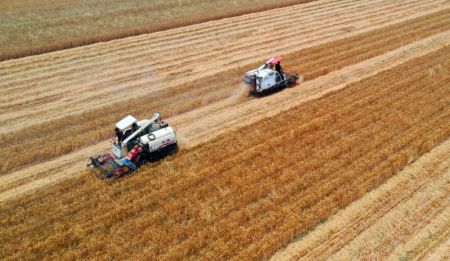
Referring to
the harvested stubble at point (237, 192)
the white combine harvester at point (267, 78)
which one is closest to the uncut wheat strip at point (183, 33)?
the white combine harvester at point (267, 78)

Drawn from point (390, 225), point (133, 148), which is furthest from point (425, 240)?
point (133, 148)

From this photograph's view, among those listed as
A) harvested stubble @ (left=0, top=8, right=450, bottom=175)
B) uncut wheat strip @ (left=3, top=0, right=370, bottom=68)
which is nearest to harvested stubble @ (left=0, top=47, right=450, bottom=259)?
harvested stubble @ (left=0, top=8, right=450, bottom=175)

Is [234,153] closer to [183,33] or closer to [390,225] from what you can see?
[390,225]

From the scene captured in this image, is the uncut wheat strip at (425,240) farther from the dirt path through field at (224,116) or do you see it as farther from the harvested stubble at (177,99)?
the harvested stubble at (177,99)

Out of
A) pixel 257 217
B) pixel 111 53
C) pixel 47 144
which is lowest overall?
pixel 257 217

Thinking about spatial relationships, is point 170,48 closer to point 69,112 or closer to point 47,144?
point 69,112

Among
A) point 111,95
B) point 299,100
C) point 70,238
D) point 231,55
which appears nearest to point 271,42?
point 231,55
